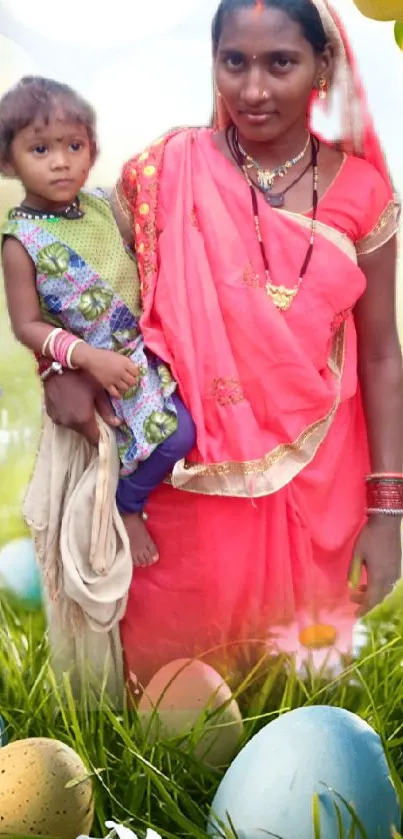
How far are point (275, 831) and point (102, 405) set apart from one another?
1.34ft

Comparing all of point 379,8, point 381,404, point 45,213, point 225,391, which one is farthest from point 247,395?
point 379,8

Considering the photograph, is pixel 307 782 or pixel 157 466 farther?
pixel 157 466

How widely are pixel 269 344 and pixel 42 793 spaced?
0.44 metres

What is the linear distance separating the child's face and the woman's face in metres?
0.14

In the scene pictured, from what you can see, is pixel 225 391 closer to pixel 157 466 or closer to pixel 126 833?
pixel 157 466

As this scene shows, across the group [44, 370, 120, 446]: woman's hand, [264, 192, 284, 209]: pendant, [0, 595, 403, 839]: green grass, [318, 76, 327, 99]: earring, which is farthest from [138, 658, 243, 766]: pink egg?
[318, 76, 327, 99]: earring

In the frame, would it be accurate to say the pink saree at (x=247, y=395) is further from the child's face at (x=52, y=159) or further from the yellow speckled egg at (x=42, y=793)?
the yellow speckled egg at (x=42, y=793)

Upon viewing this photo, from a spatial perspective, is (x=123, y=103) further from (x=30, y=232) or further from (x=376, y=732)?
(x=376, y=732)

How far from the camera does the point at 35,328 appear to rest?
37.3 inches

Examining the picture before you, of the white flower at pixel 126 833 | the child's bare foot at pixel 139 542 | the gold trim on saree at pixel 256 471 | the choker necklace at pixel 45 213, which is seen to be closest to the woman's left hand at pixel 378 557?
the gold trim on saree at pixel 256 471

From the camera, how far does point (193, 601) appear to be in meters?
1.00

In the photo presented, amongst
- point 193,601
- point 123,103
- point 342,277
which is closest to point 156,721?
point 193,601

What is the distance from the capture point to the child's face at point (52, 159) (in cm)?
92

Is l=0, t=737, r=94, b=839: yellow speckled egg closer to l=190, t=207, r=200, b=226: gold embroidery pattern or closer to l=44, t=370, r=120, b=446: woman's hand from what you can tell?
l=44, t=370, r=120, b=446: woman's hand
